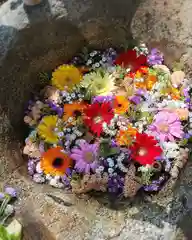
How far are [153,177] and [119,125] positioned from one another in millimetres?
247

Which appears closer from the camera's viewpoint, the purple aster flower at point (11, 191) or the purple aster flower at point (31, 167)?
the purple aster flower at point (11, 191)

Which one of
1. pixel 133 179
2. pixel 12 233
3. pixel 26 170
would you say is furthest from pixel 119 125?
pixel 12 233

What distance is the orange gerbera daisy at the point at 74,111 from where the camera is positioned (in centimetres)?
198

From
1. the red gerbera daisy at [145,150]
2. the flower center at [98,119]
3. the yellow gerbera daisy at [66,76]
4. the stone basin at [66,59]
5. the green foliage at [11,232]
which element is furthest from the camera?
the yellow gerbera daisy at [66,76]

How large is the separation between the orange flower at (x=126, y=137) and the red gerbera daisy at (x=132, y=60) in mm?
321

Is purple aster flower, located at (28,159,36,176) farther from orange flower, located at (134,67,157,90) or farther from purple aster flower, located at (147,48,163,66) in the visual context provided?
purple aster flower, located at (147,48,163,66)

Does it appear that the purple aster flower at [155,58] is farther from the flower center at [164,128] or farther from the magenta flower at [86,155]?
the magenta flower at [86,155]

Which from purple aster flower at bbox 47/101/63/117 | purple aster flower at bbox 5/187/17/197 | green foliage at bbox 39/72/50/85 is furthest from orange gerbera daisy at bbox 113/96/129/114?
purple aster flower at bbox 5/187/17/197

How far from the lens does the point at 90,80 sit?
80.2 inches

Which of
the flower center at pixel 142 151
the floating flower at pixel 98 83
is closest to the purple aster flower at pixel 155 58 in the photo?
the floating flower at pixel 98 83

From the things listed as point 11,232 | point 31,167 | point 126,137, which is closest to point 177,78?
point 126,137

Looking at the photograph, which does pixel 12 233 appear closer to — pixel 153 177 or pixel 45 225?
pixel 45 225

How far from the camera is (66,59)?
213 centimetres

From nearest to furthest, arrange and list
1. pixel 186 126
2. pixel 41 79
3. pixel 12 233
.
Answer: pixel 12 233 → pixel 186 126 → pixel 41 79
